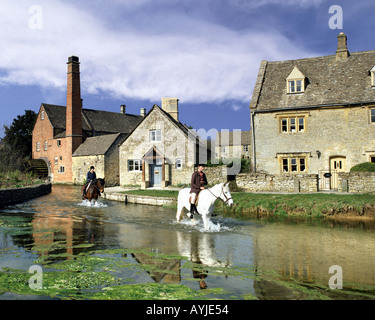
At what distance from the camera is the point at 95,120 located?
53.5 m

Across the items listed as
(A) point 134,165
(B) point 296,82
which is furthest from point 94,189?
(B) point 296,82

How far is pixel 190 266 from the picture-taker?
7.77 metres

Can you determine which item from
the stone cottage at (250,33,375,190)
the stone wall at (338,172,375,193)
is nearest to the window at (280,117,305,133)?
the stone cottage at (250,33,375,190)

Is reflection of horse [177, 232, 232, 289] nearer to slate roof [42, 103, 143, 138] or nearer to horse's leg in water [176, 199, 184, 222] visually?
horse's leg in water [176, 199, 184, 222]

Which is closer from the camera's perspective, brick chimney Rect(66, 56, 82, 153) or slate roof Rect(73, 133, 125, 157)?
slate roof Rect(73, 133, 125, 157)

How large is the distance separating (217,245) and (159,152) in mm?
23112

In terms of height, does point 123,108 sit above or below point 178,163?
above

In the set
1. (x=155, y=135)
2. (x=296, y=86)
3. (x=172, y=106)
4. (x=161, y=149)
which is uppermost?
(x=172, y=106)

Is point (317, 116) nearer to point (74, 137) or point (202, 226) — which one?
point (202, 226)

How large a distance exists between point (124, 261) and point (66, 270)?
138 cm

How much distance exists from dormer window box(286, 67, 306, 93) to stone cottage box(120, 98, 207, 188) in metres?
9.75

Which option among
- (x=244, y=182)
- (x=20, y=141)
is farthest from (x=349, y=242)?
(x=20, y=141)

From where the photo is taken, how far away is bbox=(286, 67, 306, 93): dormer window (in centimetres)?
2678
